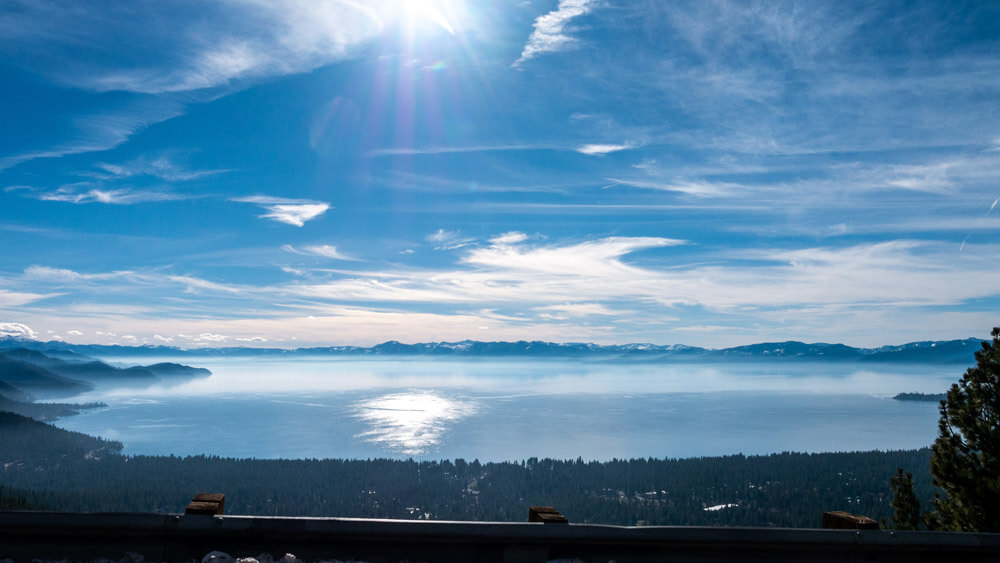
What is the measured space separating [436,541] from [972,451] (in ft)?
61.1

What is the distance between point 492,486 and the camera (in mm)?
160375

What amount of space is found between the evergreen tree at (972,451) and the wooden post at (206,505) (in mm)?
19308

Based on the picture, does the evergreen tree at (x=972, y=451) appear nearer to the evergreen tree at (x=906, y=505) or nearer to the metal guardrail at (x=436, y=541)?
the evergreen tree at (x=906, y=505)

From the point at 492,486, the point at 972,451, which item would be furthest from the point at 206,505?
the point at 492,486

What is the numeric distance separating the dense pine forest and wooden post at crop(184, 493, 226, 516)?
12402 centimetres

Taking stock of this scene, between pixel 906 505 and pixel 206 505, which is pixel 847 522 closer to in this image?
pixel 206 505

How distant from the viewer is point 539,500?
147875 mm

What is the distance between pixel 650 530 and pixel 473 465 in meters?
185

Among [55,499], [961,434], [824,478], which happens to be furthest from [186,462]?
[961,434]

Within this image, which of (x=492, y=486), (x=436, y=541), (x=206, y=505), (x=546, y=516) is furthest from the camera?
(x=492, y=486)

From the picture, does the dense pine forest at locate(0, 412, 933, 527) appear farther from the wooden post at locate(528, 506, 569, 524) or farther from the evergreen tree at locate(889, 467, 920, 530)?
the wooden post at locate(528, 506, 569, 524)

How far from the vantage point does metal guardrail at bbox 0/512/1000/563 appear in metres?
6.97

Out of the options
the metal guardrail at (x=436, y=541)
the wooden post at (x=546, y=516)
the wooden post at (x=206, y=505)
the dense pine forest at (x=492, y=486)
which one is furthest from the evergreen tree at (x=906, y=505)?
the dense pine forest at (x=492, y=486)

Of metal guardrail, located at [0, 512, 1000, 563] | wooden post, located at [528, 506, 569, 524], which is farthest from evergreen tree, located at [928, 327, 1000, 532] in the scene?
wooden post, located at [528, 506, 569, 524]
